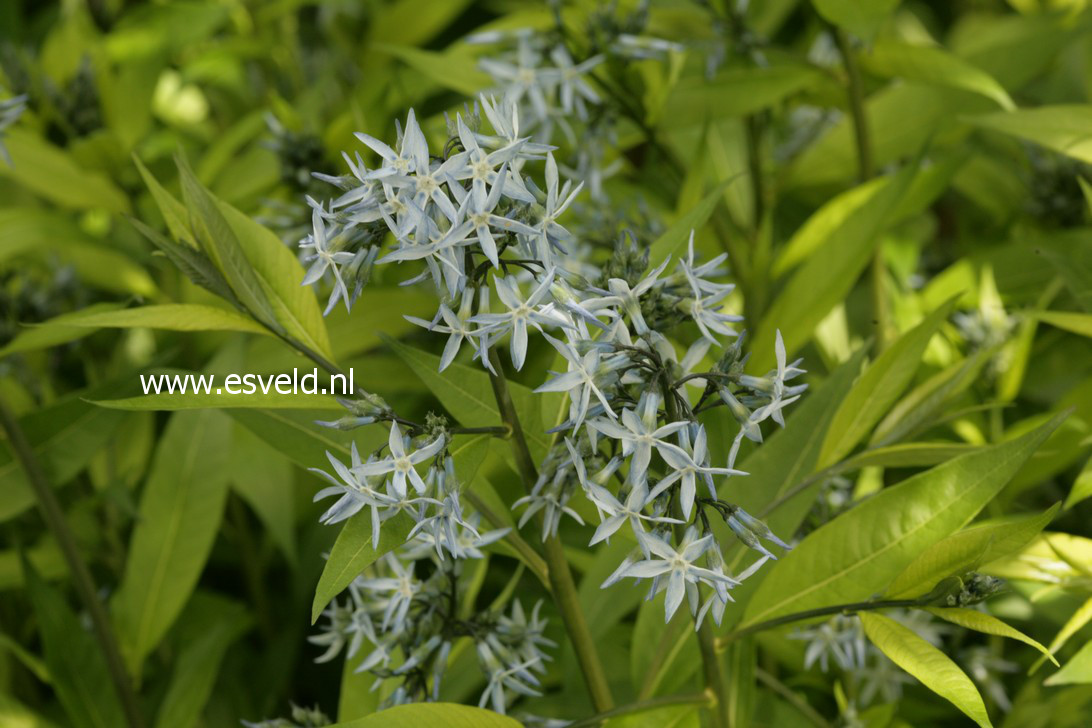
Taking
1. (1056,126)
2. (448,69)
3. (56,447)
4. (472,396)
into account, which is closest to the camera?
(472,396)

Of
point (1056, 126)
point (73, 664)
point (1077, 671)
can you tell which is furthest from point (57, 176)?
point (1077, 671)

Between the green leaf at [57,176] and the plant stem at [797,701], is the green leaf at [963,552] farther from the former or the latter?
the green leaf at [57,176]

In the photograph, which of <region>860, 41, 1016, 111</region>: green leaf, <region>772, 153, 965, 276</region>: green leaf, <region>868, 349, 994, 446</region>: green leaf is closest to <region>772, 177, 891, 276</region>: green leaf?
<region>772, 153, 965, 276</region>: green leaf

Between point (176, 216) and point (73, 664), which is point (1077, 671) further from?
point (73, 664)

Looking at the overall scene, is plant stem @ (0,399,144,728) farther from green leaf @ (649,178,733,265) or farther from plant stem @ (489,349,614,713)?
green leaf @ (649,178,733,265)

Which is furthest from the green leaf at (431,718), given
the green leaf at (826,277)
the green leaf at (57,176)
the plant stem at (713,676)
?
the green leaf at (57,176)
